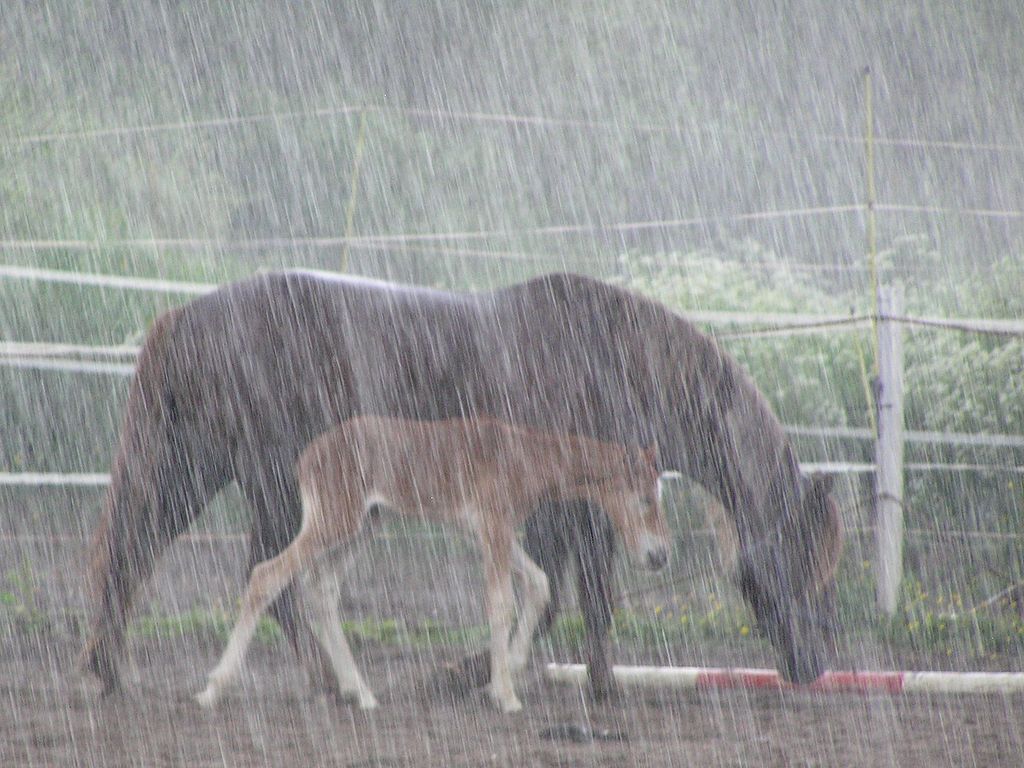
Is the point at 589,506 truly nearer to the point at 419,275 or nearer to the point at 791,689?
the point at 791,689

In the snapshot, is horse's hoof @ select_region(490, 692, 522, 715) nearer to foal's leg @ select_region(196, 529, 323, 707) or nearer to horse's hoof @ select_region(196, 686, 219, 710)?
foal's leg @ select_region(196, 529, 323, 707)

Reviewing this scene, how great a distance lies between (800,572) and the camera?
18.4 ft

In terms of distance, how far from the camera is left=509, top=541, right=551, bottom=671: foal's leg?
5461 mm

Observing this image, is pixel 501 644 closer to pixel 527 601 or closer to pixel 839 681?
pixel 527 601

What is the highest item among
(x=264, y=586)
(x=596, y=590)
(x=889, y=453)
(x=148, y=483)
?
(x=148, y=483)

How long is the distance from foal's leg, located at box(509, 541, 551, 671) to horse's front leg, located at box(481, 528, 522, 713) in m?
0.12

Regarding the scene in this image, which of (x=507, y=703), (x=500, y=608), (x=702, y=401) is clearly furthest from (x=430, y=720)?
(x=702, y=401)

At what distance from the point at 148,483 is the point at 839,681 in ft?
9.07

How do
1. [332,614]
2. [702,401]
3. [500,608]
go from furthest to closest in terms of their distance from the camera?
[702,401]
[332,614]
[500,608]

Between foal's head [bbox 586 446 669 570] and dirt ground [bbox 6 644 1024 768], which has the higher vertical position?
foal's head [bbox 586 446 669 570]

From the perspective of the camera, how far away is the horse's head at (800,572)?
18.2 feet

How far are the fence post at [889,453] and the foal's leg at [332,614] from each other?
2790mm

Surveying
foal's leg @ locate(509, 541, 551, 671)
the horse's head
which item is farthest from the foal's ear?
foal's leg @ locate(509, 541, 551, 671)

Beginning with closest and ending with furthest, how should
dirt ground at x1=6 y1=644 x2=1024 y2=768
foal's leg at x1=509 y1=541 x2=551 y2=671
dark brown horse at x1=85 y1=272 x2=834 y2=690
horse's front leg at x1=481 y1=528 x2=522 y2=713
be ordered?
dirt ground at x1=6 y1=644 x2=1024 y2=768 → horse's front leg at x1=481 y1=528 x2=522 y2=713 → foal's leg at x1=509 y1=541 x2=551 y2=671 → dark brown horse at x1=85 y1=272 x2=834 y2=690
